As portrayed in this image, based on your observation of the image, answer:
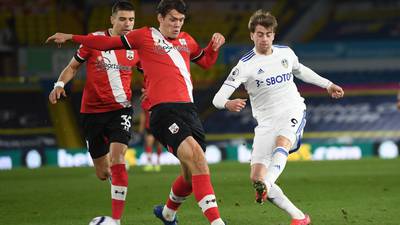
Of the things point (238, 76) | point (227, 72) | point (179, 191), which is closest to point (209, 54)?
point (238, 76)

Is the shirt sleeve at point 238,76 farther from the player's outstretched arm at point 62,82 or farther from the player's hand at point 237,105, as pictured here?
the player's outstretched arm at point 62,82

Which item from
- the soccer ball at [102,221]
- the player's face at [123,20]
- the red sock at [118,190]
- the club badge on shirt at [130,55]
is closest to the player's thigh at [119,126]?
the red sock at [118,190]

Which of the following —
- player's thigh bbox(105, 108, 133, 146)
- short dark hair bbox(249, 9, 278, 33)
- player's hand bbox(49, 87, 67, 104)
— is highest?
short dark hair bbox(249, 9, 278, 33)

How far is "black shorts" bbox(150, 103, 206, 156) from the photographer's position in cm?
773

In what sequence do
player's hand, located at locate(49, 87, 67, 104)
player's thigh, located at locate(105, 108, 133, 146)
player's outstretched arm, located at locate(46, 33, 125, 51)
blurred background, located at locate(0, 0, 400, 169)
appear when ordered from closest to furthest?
player's outstretched arm, located at locate(46, 33, 125, 51)
player's hand, located at locate(49, 87, 67, 104)
player's thigh, located at locate(105, 108, 133, 146)
blurred background, located at locate(0, 0, 400, 169)

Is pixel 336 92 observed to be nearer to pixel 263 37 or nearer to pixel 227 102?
pixel 263 37

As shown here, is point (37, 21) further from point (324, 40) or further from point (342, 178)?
point (342, 178)

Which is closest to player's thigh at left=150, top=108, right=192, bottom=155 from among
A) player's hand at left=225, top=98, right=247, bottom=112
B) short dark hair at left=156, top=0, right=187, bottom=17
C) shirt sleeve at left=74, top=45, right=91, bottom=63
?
player's hand at left=225, top=98, right=247, bottom=112

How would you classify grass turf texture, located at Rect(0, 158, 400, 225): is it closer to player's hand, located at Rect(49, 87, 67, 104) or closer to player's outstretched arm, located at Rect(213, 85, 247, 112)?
player's hand, located at Rect(49, 87, 67, 104)

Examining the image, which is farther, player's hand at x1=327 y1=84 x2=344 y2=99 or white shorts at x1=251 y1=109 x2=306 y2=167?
player's hand at x1=327 y1=84 x2=344 y2=99

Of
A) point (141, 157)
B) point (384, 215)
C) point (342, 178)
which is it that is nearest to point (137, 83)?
point (141, 157)

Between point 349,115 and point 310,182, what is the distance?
12032 mm

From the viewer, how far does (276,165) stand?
325 inches

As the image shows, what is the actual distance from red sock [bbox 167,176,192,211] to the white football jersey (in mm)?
1055
